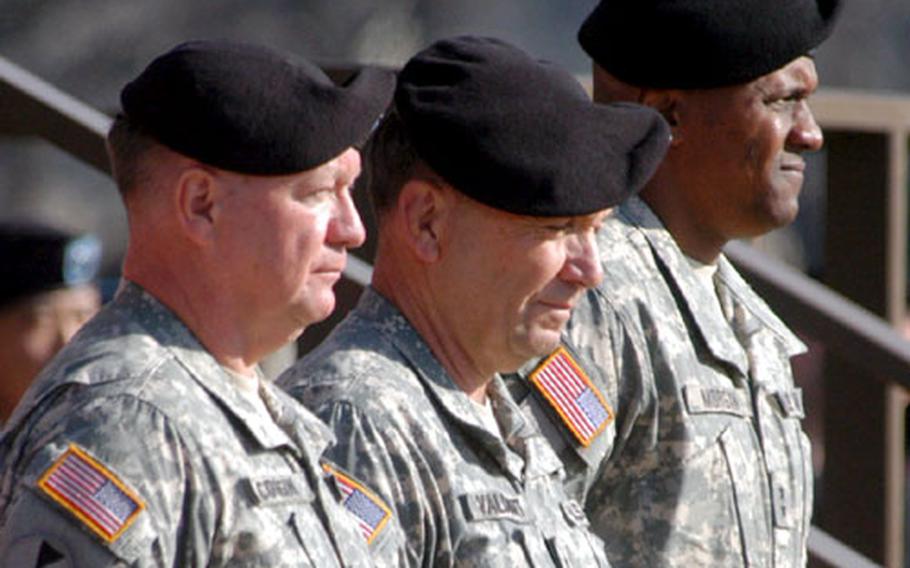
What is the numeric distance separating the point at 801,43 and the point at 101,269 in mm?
2946

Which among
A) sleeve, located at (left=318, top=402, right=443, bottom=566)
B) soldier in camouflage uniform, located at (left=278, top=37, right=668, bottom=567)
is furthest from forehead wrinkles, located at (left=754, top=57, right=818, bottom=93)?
sleeve, located at (left=318, top=402, right=443, bottom=566)

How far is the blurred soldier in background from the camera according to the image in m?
4.88

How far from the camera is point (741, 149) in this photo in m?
4.57

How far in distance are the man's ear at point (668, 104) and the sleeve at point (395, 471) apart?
1114 millimetres

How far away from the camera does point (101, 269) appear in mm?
7004

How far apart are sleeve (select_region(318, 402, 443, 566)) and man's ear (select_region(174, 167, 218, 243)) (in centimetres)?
53

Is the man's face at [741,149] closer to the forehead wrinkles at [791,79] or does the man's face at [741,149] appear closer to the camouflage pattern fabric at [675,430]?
the forehead wrinkles at [791,79]

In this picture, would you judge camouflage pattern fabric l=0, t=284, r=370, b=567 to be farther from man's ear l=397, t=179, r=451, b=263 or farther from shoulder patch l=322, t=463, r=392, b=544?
man's ear l=397, t=179, r=451, b=263

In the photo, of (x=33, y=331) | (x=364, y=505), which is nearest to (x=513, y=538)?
(x=364, y=505)

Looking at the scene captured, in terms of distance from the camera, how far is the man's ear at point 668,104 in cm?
457

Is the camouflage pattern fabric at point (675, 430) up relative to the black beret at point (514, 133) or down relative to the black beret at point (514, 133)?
down

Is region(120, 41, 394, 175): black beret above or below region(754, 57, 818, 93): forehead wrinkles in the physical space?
above

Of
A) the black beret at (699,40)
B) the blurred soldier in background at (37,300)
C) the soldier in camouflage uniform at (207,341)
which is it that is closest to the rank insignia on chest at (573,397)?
the black beret at (699,40)

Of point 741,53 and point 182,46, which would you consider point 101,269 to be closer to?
point 741,53
